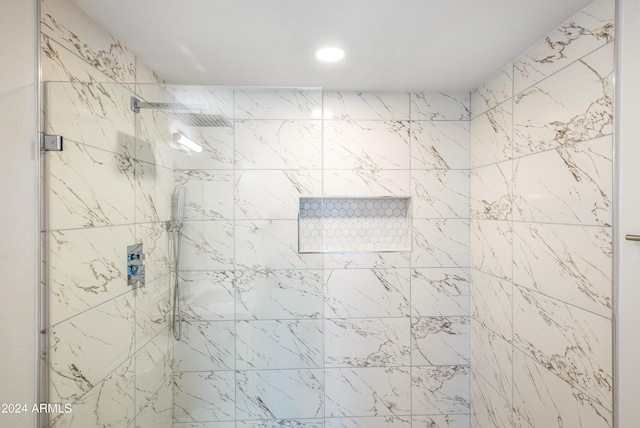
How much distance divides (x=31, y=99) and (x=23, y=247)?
488 mm

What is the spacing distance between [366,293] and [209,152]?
1325mm

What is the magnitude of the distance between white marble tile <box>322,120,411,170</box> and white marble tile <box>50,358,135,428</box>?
154 centimetres

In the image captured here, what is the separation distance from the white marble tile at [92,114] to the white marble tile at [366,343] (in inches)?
61.6

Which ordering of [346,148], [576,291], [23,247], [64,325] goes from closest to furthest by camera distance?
[23,247] → [64,325] → [576,291] → [346,148]

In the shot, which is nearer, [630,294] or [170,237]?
[630,294]

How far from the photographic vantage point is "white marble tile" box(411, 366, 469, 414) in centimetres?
198

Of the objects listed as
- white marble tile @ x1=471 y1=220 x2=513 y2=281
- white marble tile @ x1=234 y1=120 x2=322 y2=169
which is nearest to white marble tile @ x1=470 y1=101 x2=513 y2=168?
white marble tile @ x1=471 y1=220 x2=513 y2=281

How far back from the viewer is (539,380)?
4.55ft

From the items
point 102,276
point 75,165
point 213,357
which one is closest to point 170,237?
point 102,276

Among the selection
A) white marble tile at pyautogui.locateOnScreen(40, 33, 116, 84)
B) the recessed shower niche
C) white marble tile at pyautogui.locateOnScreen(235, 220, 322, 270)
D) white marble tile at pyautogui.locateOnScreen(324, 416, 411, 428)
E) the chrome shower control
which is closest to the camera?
white marble tile at pyautogui.locateOnScreen(40, 33, 116, 84)

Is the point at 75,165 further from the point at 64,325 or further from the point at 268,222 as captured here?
the point at 268,222

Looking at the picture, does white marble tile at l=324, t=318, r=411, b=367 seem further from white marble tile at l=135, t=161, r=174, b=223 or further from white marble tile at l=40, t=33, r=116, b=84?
white marble tile at l=40, t=33, r=116, b=84

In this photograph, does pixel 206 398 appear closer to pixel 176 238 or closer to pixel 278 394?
pixel 278 394

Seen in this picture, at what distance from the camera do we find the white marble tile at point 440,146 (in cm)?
203
